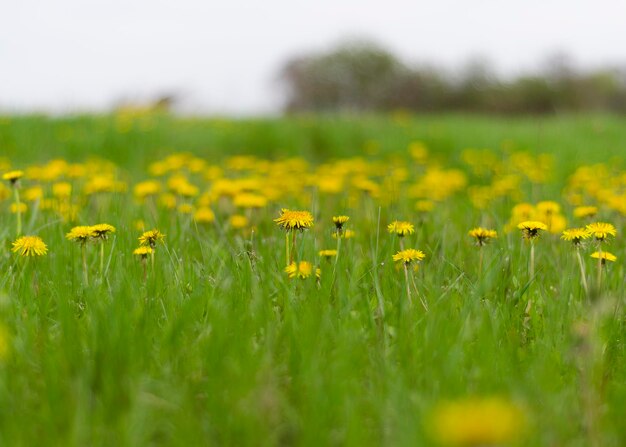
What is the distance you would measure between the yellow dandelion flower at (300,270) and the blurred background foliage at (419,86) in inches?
990

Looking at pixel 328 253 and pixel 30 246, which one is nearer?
pixel 30 246

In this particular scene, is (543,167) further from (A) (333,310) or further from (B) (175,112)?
(B) (175,112)

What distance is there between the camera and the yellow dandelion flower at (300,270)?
168 centimetres

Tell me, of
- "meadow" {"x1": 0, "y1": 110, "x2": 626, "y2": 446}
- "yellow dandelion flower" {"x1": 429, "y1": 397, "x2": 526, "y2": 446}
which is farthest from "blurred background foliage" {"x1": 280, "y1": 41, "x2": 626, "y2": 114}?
"yellow dandelion flower" {"x1": 429, "y1": 397, "x2": 526, "y2": 446}

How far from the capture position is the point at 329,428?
3.65 feet

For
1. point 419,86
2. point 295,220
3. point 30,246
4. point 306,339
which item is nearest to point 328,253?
point 295,220

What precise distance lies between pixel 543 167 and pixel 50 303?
140 inches

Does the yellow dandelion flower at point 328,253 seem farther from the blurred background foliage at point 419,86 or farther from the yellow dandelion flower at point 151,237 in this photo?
the blurred background foliage at point 419,86

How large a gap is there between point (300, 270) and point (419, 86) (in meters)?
27.5

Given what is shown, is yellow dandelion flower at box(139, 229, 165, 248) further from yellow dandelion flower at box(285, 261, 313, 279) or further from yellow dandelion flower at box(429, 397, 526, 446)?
yellow dandelion flower at box(429, 397, 526, 446)

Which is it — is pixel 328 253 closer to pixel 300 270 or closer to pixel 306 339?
pixel 300 270

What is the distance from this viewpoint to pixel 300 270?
1716 millimetres

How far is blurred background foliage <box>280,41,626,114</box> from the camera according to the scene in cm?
2708

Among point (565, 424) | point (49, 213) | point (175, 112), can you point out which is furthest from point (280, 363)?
point (175, 112)
